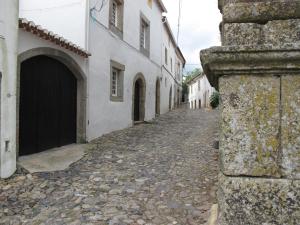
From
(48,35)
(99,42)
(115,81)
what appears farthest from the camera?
(115,81)

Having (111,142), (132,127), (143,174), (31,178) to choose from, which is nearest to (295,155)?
(143,174)

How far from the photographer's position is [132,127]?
12.4 metres

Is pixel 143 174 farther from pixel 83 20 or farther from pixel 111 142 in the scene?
pixel 83 20

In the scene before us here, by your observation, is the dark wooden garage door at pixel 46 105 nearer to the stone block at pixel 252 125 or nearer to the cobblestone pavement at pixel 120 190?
the cobblestone pavement at pixel 120 190

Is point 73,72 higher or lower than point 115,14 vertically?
lower

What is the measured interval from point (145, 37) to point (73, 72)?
719 centimetres

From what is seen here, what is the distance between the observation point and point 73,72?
8445mm

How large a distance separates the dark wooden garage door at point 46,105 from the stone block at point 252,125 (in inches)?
229

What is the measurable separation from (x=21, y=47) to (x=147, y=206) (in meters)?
3.81

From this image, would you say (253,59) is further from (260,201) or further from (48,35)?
(48,35)

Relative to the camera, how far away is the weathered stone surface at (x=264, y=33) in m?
1.60

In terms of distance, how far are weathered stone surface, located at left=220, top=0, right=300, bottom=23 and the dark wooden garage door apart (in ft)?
19.0

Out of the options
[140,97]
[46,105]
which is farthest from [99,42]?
[140,97]

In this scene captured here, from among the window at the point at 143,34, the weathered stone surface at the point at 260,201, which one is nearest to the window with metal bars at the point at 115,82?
the window at the point at 143,34
